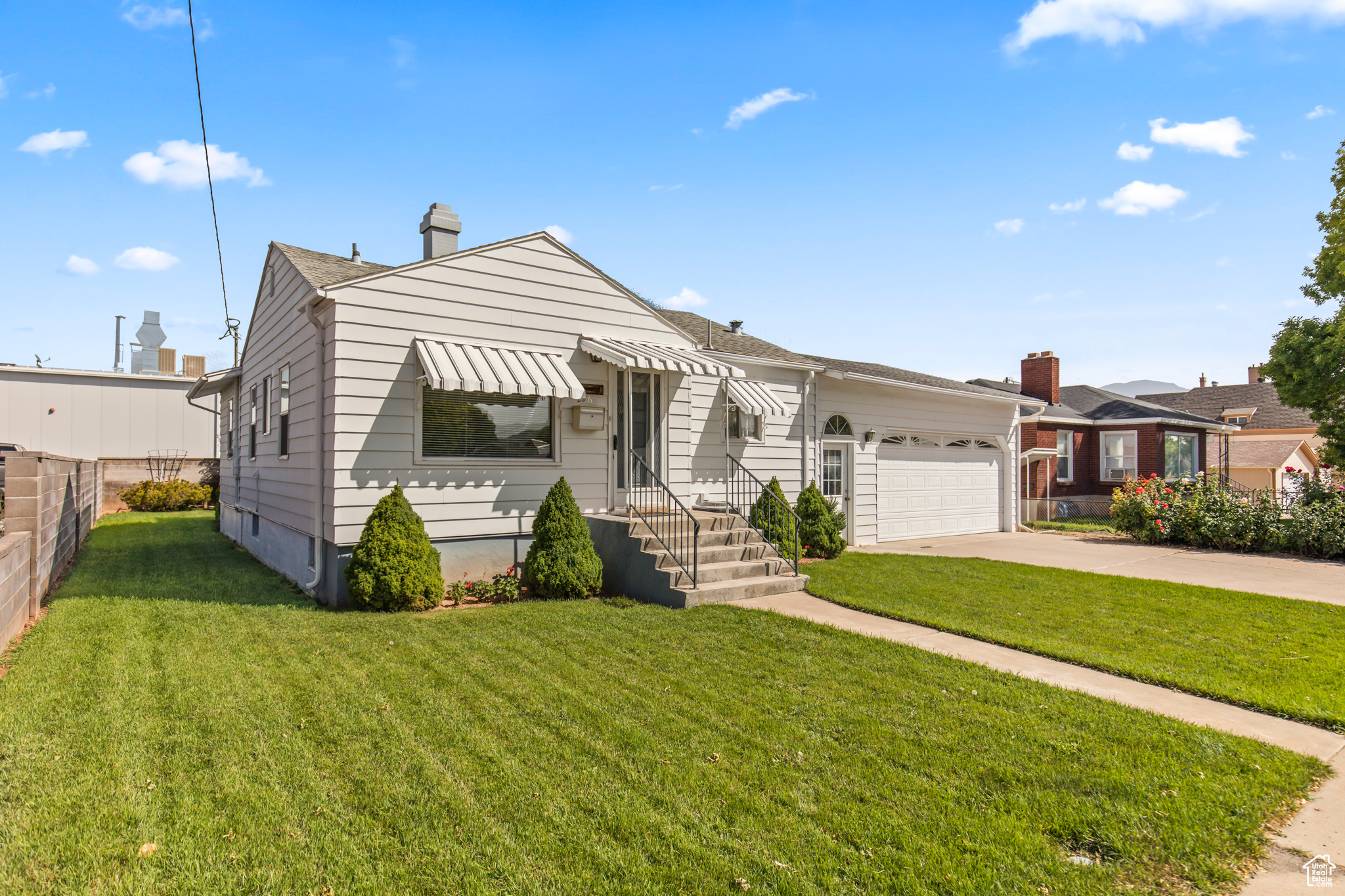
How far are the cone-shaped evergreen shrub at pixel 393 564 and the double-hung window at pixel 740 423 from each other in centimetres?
578

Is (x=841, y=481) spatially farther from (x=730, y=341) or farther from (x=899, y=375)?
(x=730, y=341)

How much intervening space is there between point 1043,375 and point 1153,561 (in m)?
11.2

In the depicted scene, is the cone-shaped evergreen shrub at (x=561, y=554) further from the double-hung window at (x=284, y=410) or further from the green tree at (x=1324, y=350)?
the green tree at (x=1324, y=350)

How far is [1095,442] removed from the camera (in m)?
23.1

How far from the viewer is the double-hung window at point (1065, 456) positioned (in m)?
22.2

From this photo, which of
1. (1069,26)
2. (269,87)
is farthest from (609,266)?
(1069,26)

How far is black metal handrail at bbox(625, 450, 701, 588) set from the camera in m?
8.19

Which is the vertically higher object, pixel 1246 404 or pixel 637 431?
pixel 1246 404

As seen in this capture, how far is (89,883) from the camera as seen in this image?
8.57 ft

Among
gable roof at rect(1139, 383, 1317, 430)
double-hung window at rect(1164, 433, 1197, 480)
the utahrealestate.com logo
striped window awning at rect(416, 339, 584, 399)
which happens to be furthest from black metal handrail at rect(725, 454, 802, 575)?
gable roof at rect(1139, 383, 1317, 430)

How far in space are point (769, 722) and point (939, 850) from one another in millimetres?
1491

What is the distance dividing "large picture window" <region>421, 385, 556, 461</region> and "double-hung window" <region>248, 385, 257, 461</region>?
5.90 meters

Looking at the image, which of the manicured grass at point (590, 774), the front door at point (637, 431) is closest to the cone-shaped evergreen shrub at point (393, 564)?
the manicured grass at point (590, 774)

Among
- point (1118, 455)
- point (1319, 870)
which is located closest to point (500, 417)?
point (1319, 870)
